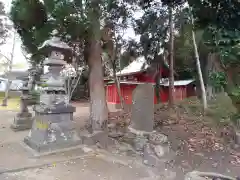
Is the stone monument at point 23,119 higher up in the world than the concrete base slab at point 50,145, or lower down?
higher up

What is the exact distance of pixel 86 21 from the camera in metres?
6.92

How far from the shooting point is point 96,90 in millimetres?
8188

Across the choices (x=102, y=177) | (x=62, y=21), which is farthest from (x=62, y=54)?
(x=102, y=177)

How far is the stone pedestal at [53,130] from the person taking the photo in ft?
20.4

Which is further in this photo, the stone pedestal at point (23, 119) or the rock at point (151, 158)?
the stone pedestal at point (23, 119)

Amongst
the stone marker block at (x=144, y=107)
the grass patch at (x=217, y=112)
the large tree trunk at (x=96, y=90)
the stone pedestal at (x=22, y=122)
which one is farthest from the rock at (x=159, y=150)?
the stone pedestal at (x=22, y=122)

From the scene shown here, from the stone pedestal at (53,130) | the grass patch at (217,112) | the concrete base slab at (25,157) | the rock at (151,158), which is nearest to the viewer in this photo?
the concrete base slab at (25,157)

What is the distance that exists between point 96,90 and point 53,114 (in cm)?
217

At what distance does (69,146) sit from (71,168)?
136 cm

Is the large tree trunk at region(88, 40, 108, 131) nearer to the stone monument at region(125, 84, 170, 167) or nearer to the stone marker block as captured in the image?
the stone monument at region(125, 84, 170, 167)

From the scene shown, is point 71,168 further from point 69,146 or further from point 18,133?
point 18,133

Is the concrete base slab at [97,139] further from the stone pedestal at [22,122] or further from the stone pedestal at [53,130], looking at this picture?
the stone pedestal at [22,122]

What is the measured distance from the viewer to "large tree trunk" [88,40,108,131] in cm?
815

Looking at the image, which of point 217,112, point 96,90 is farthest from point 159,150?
point 217,112
